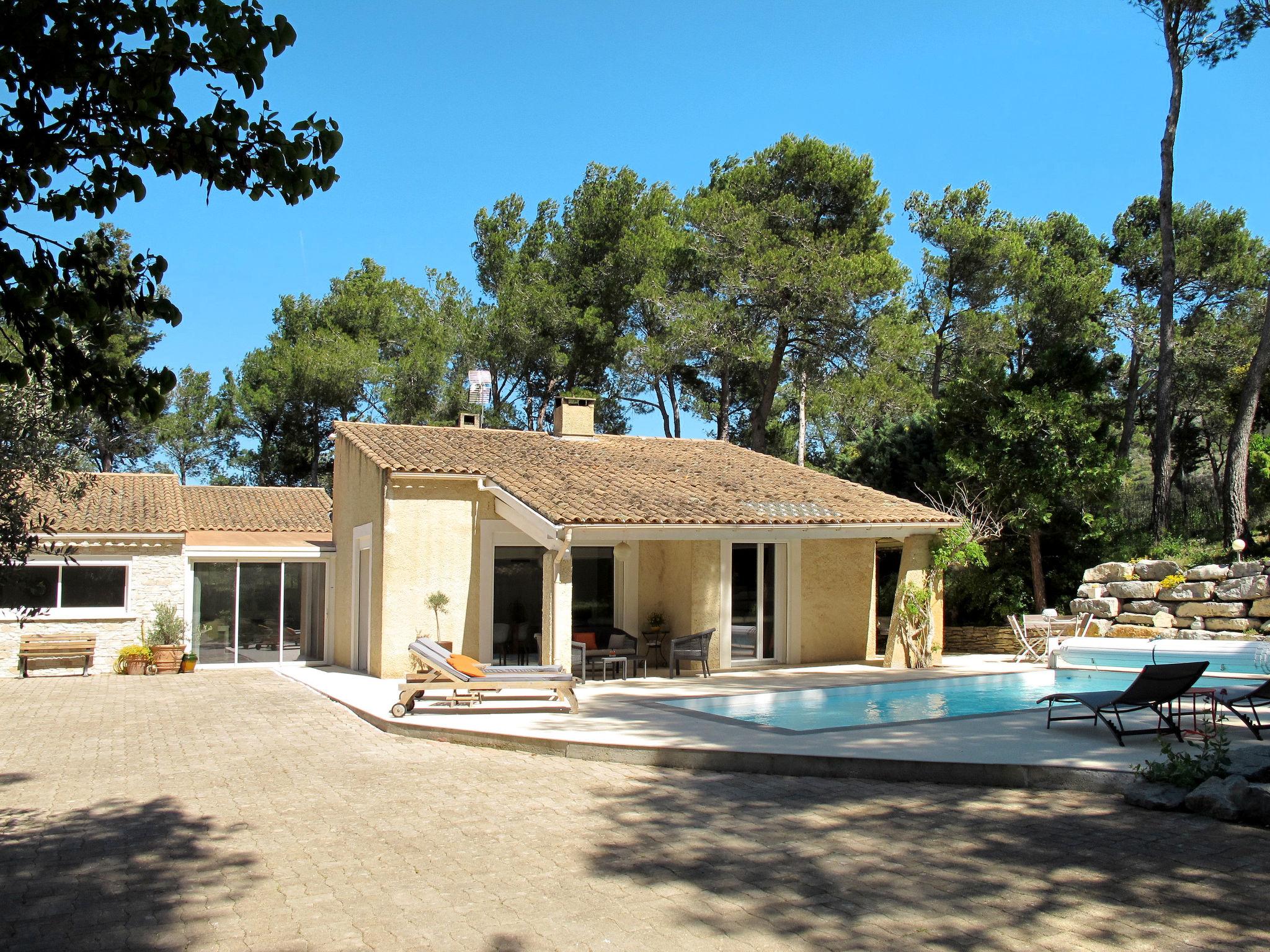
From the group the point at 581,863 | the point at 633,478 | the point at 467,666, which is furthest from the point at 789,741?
the point at 633,478

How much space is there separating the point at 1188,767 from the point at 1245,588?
13.9 metres

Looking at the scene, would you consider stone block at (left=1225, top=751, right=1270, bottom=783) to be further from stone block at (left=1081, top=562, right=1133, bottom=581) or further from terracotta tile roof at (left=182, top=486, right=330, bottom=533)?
terracotta tile roof at (left=182, top=486, right=330, bottom=533)

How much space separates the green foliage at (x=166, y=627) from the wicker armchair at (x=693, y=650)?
1144 cm

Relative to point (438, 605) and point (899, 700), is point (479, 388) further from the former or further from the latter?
point (899, 700)

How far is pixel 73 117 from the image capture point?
4867mm

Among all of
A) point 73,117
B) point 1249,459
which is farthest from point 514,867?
point 1249,459

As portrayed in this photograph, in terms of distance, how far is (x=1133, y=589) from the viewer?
21797 mm

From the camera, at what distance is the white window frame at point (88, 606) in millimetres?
21250

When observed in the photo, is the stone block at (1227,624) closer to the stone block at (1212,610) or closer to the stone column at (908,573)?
the stone block at (1212,610)

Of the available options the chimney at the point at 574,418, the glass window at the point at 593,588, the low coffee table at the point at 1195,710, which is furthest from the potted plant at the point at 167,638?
the low coffee table at the point at 1195,710

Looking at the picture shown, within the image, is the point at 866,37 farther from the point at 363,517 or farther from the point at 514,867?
the point at 514,867

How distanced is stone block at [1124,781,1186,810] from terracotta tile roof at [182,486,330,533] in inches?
900

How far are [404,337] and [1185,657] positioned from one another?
29.1 meters

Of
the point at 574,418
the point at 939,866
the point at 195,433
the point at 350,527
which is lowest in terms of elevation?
the point at 939,866
